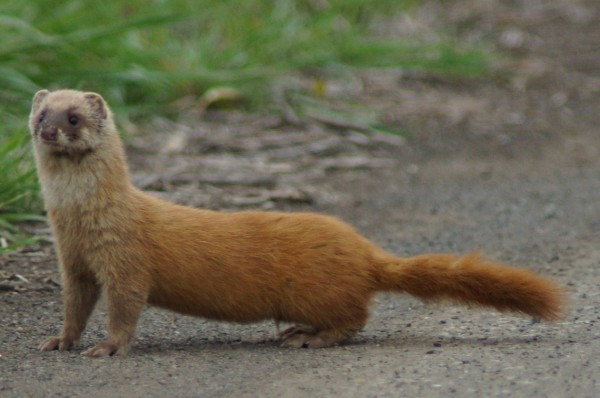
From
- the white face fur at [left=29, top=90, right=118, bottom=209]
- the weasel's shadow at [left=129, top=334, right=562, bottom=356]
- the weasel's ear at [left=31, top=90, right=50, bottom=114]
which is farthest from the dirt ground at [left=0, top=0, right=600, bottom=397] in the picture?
the weasel's ear at [left=31, top=90, right=50, bottom=114]

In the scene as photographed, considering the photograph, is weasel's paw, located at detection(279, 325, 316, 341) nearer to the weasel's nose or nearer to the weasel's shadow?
the weasel's shadow

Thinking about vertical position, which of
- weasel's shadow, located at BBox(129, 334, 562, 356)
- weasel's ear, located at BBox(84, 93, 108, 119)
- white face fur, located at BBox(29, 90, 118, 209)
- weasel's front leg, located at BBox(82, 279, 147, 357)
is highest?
weasel's ear, located at BBox(84, 93, 108, 119)

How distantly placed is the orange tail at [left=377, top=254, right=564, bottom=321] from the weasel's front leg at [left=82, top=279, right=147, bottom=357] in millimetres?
915

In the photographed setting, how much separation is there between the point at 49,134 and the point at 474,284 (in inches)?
64.4

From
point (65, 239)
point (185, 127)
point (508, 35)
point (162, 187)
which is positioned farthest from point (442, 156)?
point (65, 239)

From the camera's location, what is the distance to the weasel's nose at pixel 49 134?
397 centimetres

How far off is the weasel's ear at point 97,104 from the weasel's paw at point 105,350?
0.85 meters

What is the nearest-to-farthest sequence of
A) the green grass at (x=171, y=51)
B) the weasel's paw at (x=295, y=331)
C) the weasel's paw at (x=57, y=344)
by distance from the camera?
the weasel's paw at (x=57, y=344), the weasel's paw at (x=295, y=331), the green grass at (x=171, y=51)

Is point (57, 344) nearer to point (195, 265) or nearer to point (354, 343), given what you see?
point (195, 265)

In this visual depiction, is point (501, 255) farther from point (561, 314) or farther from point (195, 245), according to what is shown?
point (195, 245)

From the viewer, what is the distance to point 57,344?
412 centimetres

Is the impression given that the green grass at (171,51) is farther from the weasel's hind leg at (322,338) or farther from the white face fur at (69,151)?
the weasel's hind leg at (322,338)

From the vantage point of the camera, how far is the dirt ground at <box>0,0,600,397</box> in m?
3.65

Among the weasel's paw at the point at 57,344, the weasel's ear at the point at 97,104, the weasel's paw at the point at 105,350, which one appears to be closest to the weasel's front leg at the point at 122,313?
the weasel's paw at the point at 105,350
